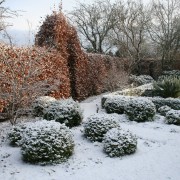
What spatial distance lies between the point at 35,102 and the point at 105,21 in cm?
2172

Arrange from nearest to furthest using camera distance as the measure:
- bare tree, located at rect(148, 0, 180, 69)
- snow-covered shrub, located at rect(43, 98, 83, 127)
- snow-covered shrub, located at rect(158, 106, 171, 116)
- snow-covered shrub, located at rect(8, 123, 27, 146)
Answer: snow-covered shrub, located at rect(8, 123, 27, 146) < snow-covered shrub, located at rect(43, 98, 83, 127) < snow-covered shrub, located at rect(158, 106, 171, 116) < bare tree, located at rect(148, 0, 180, 69)

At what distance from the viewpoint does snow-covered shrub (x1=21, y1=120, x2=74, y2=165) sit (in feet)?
18.4

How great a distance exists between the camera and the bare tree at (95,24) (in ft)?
96.3

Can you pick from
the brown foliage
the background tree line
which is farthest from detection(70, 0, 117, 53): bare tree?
the brown foliage

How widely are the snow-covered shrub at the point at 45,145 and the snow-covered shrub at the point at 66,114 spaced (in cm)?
192

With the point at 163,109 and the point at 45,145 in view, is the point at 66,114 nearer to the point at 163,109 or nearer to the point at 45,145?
the point at 45,145

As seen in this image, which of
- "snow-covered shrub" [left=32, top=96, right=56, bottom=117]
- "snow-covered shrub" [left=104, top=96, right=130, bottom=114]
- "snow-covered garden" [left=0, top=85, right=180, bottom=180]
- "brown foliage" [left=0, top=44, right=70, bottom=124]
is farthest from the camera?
"snow-covered shrub" [left=104, top=96, right=130, bottom=114]

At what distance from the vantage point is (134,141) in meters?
6.23

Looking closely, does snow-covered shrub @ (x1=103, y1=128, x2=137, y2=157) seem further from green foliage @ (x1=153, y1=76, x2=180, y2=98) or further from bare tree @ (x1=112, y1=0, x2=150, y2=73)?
bare tree @ (x1=112, y1=0, x2=150, y2=73)

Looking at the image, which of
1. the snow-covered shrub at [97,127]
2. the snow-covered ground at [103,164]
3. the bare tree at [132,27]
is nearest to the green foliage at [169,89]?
the snow-covered ground at [103,164]

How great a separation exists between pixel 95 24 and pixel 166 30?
8016 mm

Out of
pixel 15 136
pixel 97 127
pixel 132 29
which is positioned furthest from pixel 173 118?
pixel 132 29

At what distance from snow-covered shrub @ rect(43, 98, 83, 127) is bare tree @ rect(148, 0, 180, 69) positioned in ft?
53.6

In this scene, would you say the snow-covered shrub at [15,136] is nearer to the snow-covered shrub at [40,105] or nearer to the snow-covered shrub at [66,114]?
the snow-covered shrub at [66,114]
